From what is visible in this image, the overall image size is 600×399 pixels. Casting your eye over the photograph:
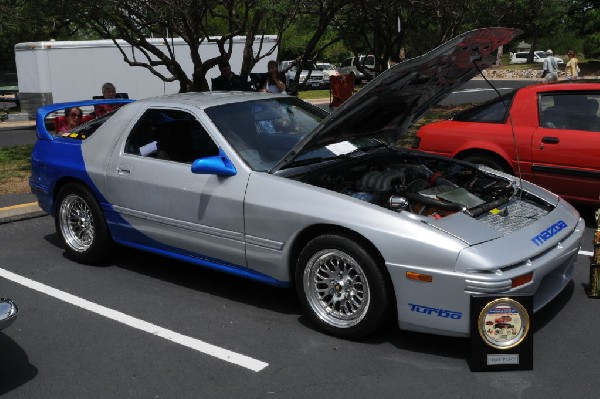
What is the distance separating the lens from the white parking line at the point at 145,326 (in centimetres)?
416

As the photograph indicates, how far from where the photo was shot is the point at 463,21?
15734mm

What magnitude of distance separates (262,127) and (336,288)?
1.54 meters

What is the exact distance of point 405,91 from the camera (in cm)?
517

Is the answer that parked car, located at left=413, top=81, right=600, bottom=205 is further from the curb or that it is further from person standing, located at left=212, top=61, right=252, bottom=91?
the curb

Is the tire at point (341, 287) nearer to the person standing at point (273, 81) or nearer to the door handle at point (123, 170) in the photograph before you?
the door handle at point (123, 170)

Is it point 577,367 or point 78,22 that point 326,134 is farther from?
point 78,22

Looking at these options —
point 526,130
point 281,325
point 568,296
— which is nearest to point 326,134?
point 281,325

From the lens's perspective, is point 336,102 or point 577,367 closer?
point 577,367

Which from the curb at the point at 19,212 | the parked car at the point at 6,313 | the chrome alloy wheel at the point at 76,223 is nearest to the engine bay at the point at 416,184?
the parked car at the point at 6,313

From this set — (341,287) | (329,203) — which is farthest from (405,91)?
(341,287)

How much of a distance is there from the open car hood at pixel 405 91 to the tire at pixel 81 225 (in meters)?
1.94

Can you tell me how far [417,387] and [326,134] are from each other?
190 cm

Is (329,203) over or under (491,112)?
under

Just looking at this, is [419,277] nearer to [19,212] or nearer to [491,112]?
[491,112]
